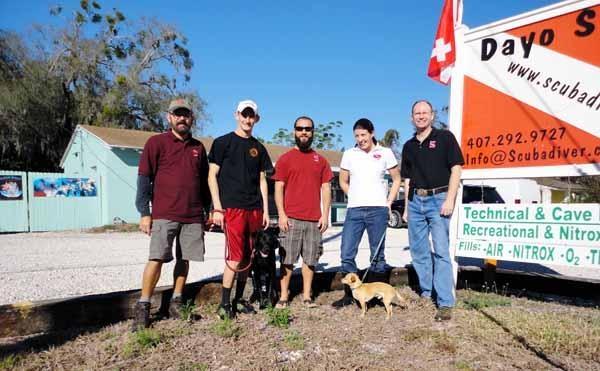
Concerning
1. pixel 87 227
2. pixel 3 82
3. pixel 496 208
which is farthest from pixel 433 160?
pixel 3 82

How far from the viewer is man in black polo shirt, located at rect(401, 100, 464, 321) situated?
13.4 feet

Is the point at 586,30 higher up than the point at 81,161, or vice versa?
the point at 586,30

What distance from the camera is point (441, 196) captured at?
13.6ft

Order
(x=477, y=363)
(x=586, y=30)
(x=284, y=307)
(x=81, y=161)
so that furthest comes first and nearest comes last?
(x=81, y=161) → (x=284, y=307) → (x=586, y=30) → (x=477, y=363)

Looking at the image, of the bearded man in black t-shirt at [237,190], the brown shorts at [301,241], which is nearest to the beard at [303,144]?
the bearded man in black t-shirt at [237,190]

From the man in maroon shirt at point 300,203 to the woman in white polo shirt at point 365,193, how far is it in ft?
1.06

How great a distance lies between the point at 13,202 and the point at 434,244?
53.7 feet

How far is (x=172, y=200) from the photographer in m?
3.72

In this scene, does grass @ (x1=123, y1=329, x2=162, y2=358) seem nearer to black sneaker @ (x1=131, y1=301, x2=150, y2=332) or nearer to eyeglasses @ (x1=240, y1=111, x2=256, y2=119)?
black sneaker @ (x1=131, y1=301, x2=150, y2=332)

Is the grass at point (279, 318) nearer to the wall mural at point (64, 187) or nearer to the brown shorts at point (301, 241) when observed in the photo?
the brown shorts at point (301, 241)

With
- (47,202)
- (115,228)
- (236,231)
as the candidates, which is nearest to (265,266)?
(236,231)

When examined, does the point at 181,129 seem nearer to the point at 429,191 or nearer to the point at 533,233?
the point at 429,191

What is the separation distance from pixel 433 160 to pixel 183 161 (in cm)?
240

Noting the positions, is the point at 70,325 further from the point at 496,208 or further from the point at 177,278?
the point at 496,208
